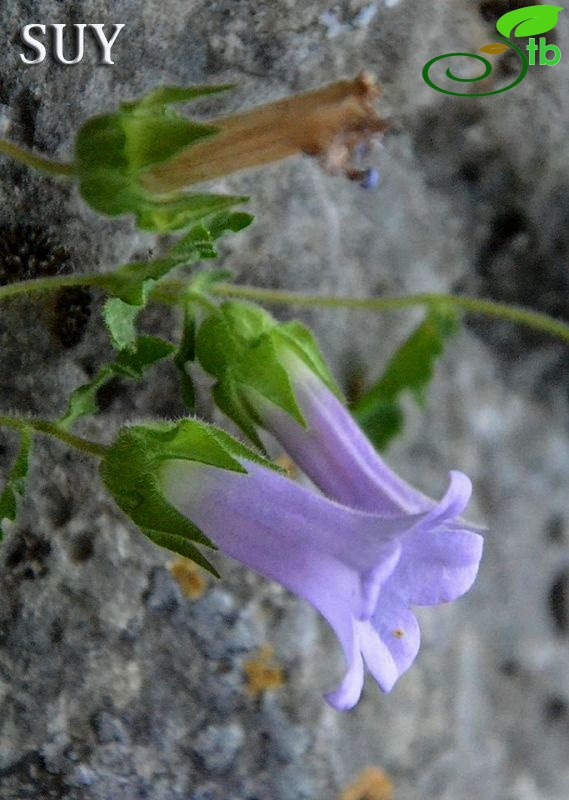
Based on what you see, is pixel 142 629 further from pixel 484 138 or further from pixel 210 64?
pixel 484 138

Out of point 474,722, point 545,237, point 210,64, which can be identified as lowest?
point 474,722

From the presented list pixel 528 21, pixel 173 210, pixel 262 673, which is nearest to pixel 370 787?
pixel 262 673

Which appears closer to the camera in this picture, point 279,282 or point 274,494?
point 274,494

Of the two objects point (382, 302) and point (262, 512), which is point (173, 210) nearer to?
point (262, 512)

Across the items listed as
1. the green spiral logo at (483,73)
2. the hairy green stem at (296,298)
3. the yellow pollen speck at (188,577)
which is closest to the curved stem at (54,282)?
the hairy green stem at (296,298)

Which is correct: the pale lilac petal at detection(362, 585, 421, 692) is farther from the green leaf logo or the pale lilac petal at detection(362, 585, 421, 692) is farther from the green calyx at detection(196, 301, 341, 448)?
the green leaf logo

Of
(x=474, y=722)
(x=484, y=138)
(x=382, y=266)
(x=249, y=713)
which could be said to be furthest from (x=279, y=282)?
(x=474, y=722)
